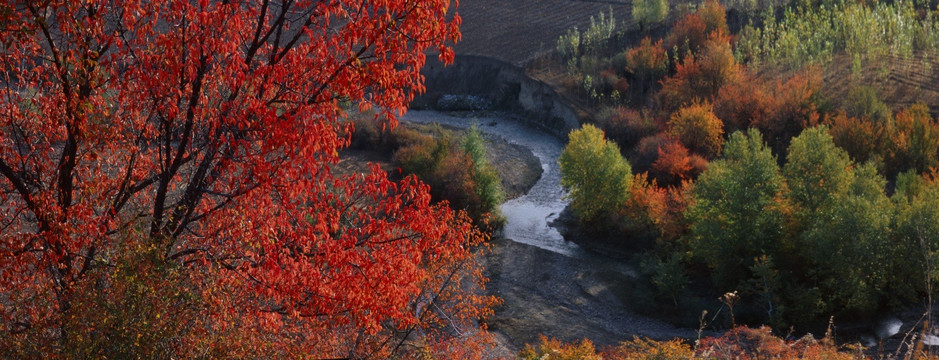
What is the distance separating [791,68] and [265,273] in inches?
2595

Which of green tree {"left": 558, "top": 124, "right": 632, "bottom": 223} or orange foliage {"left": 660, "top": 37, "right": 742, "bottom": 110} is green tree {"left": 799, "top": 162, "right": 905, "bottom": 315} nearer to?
green tree {"left": 558, "top": 124, "right": 632, "bottom": 223}

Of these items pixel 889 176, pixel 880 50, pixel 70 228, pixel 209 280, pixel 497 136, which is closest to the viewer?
pixel 209 280

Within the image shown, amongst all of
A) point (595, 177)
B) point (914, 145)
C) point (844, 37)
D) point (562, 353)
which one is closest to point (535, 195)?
point (595, 177)

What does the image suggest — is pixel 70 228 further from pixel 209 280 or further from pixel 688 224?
pixel 688 224

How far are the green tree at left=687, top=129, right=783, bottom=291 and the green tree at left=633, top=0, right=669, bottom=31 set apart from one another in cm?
5420

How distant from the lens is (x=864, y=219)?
36219mm

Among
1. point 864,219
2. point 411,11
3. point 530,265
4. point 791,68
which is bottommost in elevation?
point 530,265

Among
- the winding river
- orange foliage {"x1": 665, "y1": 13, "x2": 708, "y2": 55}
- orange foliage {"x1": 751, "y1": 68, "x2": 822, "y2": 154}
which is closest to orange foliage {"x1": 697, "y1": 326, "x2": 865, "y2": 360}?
the winding river

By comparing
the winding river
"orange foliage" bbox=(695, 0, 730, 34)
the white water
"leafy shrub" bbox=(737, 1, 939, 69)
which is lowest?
the winding river

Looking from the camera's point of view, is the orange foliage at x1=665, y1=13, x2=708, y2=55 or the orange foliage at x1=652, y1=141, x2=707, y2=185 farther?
the orange foliage at x1=665, y1=13, x2=708, y2=55

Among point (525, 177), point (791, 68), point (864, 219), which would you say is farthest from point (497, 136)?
point (864, 219)

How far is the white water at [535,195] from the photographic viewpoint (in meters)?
51.9

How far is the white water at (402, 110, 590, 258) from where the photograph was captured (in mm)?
51938

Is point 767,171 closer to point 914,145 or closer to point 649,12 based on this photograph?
point 914,145
